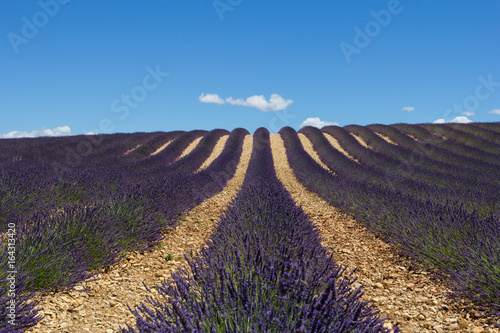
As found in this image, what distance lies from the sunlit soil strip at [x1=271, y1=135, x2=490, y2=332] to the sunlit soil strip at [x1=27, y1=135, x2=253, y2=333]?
2133 millimetres

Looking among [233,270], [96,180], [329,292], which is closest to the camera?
[329,292]

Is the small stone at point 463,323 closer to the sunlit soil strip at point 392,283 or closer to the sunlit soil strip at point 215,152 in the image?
the sunlit soil strip at point 392,283

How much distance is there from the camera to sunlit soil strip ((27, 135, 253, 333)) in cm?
270

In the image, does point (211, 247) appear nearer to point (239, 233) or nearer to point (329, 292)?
point (239, 233)

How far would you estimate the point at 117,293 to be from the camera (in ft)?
10.7

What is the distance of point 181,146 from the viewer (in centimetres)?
1894

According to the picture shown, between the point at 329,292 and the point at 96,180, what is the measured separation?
21.7 ft

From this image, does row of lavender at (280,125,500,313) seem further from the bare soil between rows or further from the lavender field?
the bare soil between rows

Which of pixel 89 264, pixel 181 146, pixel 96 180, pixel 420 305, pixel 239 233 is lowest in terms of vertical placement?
pixel 420 305

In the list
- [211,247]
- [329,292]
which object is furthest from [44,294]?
[329,292]

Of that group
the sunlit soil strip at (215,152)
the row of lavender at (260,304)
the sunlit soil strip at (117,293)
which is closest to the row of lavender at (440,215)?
the row of lavender at (260,304)

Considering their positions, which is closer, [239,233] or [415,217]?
[239,233]

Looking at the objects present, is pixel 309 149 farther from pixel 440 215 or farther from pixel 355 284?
pixel 355 284

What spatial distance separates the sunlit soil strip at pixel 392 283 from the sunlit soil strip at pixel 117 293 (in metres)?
2.13
